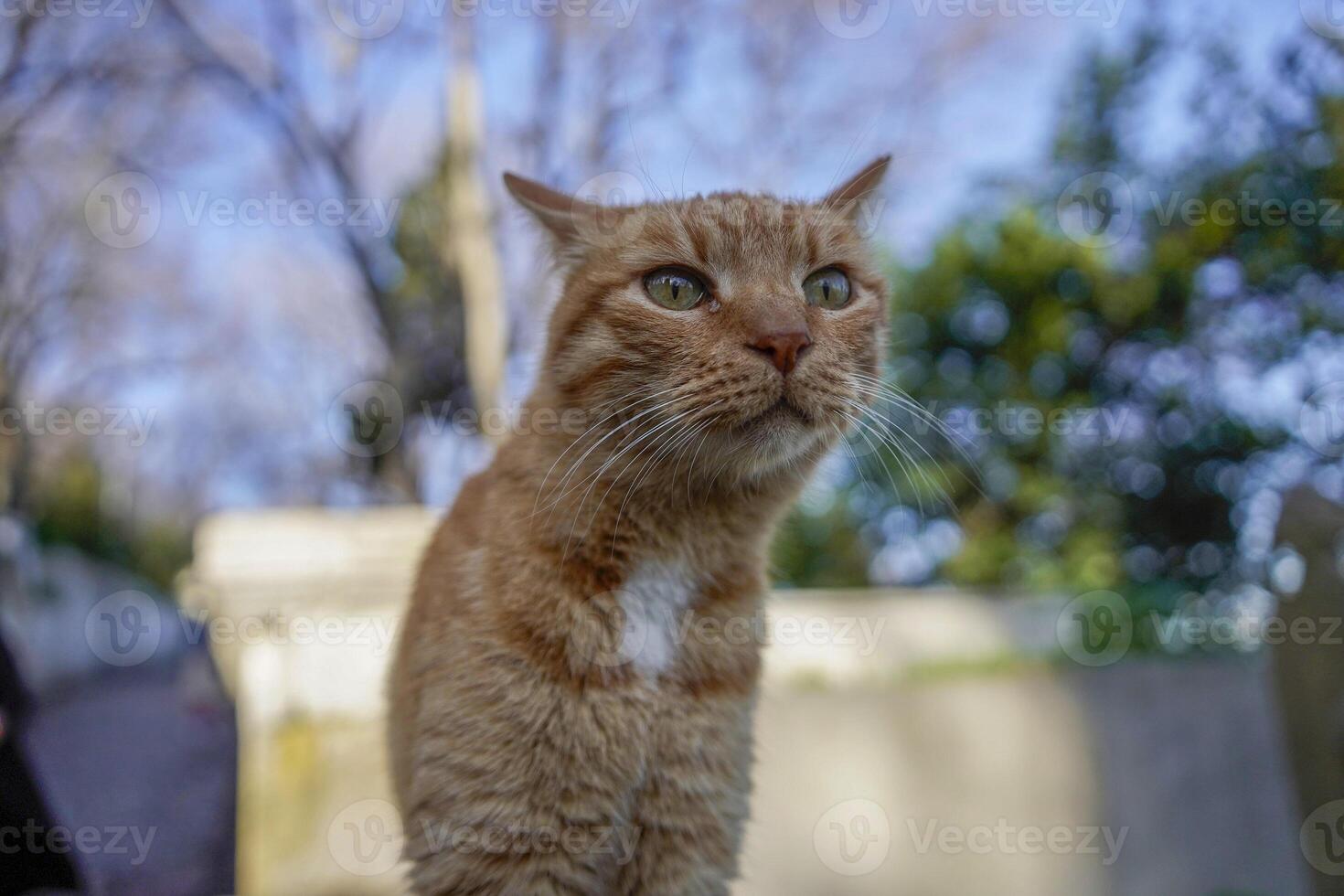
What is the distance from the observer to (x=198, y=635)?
9.08 ft

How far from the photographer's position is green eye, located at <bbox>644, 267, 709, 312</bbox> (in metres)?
1.57

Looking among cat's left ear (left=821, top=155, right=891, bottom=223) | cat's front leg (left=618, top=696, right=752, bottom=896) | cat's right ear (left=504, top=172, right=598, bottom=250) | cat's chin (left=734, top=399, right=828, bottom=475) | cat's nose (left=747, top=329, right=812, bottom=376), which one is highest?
cat's left ear (left=821, top=155, right=891, bottom=223)

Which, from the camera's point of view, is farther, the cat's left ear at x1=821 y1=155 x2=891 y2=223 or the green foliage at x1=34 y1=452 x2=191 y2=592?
the green foliage at x1=34 y1=452 x2=191 y2=592

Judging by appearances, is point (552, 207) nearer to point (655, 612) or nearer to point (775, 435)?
point (775, 435)

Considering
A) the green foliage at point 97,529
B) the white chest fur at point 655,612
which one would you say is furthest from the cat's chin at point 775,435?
the green foliage at point 97,529

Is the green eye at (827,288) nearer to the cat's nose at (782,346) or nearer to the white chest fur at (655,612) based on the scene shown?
the cat's nose at (782,346)

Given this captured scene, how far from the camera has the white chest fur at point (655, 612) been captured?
4.89 ft

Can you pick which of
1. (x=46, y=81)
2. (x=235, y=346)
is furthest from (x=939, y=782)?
(x=235, y=346)

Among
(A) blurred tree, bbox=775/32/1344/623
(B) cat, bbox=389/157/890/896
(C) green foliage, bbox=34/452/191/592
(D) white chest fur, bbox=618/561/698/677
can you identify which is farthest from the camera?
(C) green foliage, bbox=34/452/191/592

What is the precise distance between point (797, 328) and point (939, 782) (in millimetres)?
2268

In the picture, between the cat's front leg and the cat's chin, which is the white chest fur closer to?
the cat's front leg

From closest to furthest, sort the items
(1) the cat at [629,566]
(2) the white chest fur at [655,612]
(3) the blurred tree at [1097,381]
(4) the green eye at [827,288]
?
(1) the cat at [629,566] < (2) the white chest fur at [655,612] < (4) the green eye at [827,288] < (3) the blurred tree at [1097,381]

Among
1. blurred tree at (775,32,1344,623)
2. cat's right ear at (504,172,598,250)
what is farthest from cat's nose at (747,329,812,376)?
blurred tree at (775,32,1344,623)

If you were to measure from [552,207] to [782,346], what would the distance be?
646mm
